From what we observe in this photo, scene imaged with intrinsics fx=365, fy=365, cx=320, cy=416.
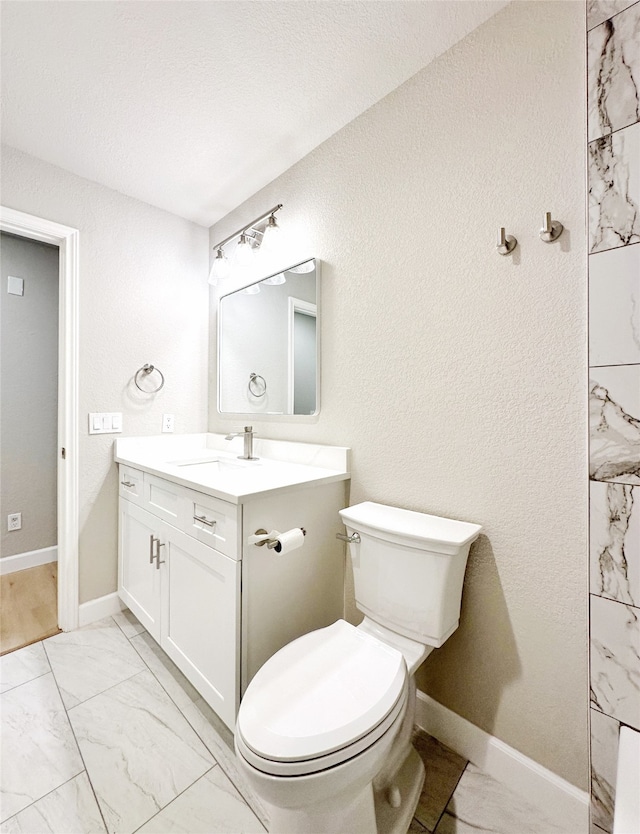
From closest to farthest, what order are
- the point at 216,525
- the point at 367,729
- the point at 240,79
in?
the point at 367,729 < the point at 216,525 < the point at 240,79

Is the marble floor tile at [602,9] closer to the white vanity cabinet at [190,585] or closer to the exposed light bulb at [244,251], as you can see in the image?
the exposed light bulb at [244,251]

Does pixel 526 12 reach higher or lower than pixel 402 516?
higher

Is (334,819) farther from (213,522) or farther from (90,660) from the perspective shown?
(90,660)

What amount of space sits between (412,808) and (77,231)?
2.67 meters

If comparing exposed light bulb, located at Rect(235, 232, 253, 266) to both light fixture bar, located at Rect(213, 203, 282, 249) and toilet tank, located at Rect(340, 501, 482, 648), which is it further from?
toilet tank, located at Rect(340, 501, 482, 648)

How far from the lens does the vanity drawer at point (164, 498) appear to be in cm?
143

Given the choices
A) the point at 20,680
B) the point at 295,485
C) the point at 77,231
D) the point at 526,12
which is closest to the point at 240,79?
the point at 526,12

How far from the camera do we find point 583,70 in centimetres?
97

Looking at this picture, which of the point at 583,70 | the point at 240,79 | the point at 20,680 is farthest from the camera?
the point at 20,680

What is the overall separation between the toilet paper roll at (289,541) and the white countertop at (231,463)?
0.48 ft

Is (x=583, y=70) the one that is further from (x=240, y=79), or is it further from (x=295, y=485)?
(x=295, y=485)

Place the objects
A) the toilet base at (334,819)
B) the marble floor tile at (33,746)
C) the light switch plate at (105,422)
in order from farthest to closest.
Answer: the light switch plate at (105,422) < the marble floor tile at (33,746) < the toilet base at (334,819)

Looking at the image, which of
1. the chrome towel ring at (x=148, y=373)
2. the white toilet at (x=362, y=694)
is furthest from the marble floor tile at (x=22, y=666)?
the chrome towel ring at (x=148, y=373)

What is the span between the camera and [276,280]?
187 centimetres
